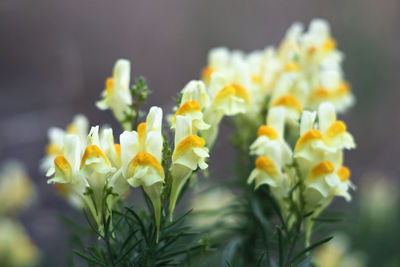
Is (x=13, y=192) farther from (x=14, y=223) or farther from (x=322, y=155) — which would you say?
(x=322, y=155)

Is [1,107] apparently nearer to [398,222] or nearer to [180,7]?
[180,7]

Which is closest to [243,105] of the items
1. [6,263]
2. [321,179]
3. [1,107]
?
[321,179]

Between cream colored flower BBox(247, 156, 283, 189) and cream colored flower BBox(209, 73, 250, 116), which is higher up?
cream colored flower BBox(209, 73, 250, 116)

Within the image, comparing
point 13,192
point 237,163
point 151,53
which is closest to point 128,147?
point 237,163

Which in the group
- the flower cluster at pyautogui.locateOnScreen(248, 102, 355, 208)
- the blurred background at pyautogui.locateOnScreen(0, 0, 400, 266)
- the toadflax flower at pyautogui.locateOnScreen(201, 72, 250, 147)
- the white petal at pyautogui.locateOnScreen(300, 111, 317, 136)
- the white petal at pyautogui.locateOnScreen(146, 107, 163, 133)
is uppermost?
the blurred background at pyautogui.locateOnScreen(0, 0, 400, 266)

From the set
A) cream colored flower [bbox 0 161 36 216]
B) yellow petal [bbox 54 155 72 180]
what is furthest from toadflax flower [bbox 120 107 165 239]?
cream colored flower [bbox 0 161 36 216]

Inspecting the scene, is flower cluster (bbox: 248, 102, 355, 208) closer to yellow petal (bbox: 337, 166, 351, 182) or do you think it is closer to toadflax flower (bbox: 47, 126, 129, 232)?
yellow petal (bbox: 337, 166, 351, 182)
